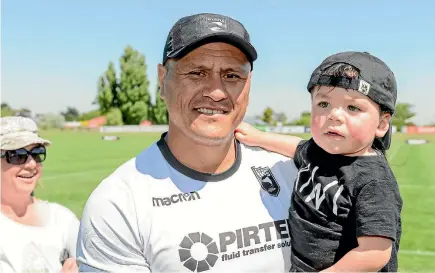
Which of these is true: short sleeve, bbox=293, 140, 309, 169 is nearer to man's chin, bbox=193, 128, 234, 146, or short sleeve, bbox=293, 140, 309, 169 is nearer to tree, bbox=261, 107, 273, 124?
man's chin, bbox=193, 128, 234, 146

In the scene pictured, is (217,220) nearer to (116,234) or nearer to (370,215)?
(116,234)

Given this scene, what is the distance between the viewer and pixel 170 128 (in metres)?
3.08

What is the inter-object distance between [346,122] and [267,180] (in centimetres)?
59

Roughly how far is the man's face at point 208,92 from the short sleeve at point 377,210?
87cm

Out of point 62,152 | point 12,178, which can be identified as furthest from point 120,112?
point 12,178

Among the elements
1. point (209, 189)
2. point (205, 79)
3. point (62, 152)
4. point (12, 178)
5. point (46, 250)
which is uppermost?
point (205, 79)

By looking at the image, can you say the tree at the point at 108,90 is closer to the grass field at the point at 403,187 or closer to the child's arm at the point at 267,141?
the grass field at the point at 403,187

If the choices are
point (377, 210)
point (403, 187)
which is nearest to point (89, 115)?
point (403, 187)

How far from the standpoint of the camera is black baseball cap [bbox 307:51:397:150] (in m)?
3.01

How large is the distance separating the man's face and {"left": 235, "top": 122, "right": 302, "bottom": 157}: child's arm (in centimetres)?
41

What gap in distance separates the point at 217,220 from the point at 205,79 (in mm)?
820

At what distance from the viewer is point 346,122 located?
303 centimetres

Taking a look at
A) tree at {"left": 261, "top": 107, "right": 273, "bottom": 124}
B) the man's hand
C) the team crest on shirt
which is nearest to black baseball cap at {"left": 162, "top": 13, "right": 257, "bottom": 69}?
the team crest on shirt

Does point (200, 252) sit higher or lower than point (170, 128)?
lower
